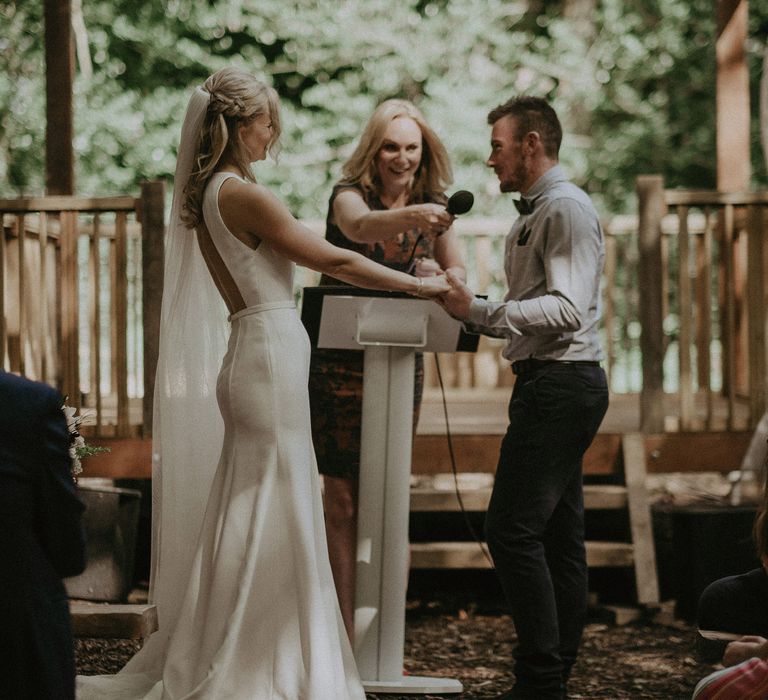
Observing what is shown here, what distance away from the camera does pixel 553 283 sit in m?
3.98

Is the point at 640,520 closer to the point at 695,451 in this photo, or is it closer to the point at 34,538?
the point at 695,451

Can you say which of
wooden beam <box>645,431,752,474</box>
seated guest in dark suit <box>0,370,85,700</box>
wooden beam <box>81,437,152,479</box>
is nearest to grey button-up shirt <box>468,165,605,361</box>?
seated guest in dark suit <box>0,370,85,700</box>

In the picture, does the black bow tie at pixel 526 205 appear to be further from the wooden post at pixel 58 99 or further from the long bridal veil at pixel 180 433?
the wooden post at pixel 58 99

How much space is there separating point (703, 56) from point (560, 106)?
1.87 metres

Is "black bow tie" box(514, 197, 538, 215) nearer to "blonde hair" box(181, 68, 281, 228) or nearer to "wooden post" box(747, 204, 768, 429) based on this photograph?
"blonde hair" box(181, 68, 281, 228)

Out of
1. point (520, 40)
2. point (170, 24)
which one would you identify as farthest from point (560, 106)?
point (170, 24)

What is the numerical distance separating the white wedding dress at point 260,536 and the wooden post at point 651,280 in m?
2.91

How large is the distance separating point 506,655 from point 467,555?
0.73m

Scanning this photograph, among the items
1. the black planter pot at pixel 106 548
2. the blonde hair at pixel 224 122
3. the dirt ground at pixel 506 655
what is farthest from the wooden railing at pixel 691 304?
the blonde hair at pixel 224 122

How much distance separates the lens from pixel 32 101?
12.5m

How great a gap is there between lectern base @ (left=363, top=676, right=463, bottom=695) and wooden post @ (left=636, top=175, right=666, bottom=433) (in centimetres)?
241

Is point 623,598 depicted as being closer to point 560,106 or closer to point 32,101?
point 560,106

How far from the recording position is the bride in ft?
12.2

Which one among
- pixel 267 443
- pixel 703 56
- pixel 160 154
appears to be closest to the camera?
pixel 267 443
